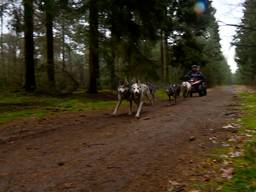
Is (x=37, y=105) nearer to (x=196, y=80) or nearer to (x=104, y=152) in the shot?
(x=104, y=152)

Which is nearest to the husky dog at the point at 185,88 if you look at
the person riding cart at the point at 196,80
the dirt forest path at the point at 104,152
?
the person riding cart at the point at 196,80

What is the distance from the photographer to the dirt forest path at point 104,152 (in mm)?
6980

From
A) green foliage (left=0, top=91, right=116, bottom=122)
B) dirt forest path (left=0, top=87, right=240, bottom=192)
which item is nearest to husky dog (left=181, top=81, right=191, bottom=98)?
green foliage (left=0, top=91, right=116, bottom=122)

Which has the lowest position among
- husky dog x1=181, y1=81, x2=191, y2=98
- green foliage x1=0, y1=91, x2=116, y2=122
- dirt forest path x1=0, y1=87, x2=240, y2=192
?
dirt forest path x1=0, y1=87, x2=240, y2=192

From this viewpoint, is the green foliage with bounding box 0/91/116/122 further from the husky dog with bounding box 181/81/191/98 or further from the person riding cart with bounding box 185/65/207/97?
the person riding cart with bounding box 185/65/207/97

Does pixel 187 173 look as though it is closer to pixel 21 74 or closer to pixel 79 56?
pixel 21 74

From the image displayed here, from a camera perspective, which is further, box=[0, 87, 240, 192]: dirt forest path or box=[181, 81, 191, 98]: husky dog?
box=[181, 81, 191, 98]: husky dog

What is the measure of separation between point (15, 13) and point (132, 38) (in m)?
7.13

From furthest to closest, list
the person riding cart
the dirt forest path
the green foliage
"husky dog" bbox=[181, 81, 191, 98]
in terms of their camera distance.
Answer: the person riding cart < "husky dog" bbox=[181, 81, 191, 98] < the green foliage < the dirt forest path

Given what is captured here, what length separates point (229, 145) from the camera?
9969 millimetres

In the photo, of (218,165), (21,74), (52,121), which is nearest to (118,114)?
(52,121)

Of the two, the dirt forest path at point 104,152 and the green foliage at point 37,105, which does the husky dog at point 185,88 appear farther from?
the dirt forest path at point 104,152

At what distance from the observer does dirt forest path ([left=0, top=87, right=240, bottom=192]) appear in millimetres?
6980

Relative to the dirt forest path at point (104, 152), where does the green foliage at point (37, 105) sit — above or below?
above
